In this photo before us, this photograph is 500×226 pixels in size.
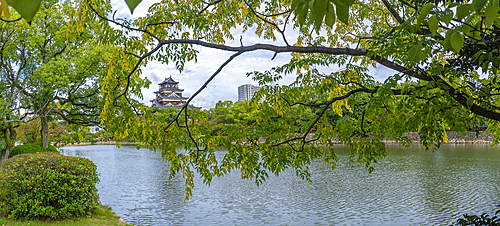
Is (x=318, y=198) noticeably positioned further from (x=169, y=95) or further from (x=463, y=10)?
(x=169, y=95)

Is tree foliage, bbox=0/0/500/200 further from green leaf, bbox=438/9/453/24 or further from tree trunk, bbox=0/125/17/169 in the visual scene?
tree trunk, bbox=0/125/17/169

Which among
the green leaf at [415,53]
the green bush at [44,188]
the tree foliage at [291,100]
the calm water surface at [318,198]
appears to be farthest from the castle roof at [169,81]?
the green leaf at [415,53]

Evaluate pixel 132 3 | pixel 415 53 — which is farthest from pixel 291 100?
pixel 132 3

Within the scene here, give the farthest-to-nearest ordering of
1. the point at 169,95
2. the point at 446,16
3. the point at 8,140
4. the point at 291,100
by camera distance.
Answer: the point at 169,95 → the point at 8,140 → the point at 291,100 → the point at 446,16

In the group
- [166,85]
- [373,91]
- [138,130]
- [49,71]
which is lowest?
[138,130]

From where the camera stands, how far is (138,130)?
11.3 ft

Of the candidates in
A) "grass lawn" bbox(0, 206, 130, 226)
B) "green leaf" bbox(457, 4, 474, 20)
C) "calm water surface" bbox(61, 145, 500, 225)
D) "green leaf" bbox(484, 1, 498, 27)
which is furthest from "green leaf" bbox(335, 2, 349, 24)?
"calm water surface" bbox(61, 145, 500, 225)

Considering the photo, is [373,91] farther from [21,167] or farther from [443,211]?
[443,211]

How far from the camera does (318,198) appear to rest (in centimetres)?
1016

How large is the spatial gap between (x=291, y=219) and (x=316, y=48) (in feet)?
18.7

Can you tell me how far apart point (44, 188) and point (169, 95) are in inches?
1801

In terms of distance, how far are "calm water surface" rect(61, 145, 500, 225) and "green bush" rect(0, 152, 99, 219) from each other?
2.06 m

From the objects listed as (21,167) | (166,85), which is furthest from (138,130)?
(166,85)

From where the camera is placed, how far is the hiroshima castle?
49469 mm
